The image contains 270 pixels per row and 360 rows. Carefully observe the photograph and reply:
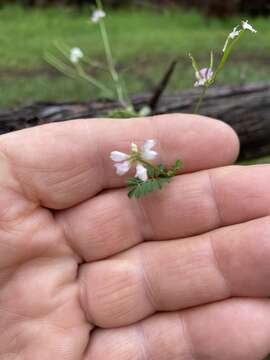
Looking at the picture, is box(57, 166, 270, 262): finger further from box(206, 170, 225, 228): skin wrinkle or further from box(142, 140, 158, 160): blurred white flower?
box(142, 140, 158, 160): blurred white flower

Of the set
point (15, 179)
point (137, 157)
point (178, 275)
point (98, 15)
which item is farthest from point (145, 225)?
point (98, 15)

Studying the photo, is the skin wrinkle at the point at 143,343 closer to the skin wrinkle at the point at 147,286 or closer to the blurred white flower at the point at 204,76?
the skin wrinkle at the point at 147,286

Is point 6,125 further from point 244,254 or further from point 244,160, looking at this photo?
point 244,160

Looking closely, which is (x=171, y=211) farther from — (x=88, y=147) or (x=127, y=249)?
(x=88, y=147)

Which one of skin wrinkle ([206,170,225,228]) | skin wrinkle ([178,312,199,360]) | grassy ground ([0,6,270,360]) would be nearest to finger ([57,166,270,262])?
skin wrinkle ([206,170,225,228])

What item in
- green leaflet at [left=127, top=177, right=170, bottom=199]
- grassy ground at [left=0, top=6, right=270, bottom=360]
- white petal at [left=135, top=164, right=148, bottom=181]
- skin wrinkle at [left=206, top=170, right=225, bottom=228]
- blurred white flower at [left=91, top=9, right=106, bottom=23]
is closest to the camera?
white petal at [left=135, top=164, right=148, bottom=181]
